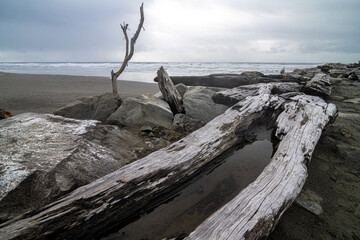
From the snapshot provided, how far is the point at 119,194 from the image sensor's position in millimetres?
1627

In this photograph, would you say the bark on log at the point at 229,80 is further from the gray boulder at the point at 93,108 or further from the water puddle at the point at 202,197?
the water puddle at the point at 202,197

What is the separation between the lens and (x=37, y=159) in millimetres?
2055

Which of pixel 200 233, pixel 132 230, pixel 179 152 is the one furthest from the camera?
pixel 179 152

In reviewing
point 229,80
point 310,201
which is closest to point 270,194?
point 310,201

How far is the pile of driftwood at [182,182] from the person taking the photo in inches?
53.2

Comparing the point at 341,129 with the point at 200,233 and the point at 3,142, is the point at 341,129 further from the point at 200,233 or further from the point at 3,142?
the point at 3,142

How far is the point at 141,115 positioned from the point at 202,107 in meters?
1.49

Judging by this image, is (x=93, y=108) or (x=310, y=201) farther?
(x=93, y=108)

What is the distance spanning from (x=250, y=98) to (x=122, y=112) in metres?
2.61

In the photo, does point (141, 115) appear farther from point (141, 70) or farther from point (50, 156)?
point (141, 70)

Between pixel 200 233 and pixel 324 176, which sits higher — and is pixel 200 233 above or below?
above

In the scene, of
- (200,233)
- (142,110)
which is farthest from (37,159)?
(142,110)

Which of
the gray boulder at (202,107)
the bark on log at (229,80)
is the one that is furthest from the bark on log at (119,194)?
the bark on log at (229,80)

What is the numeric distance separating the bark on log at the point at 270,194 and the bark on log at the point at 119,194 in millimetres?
634
